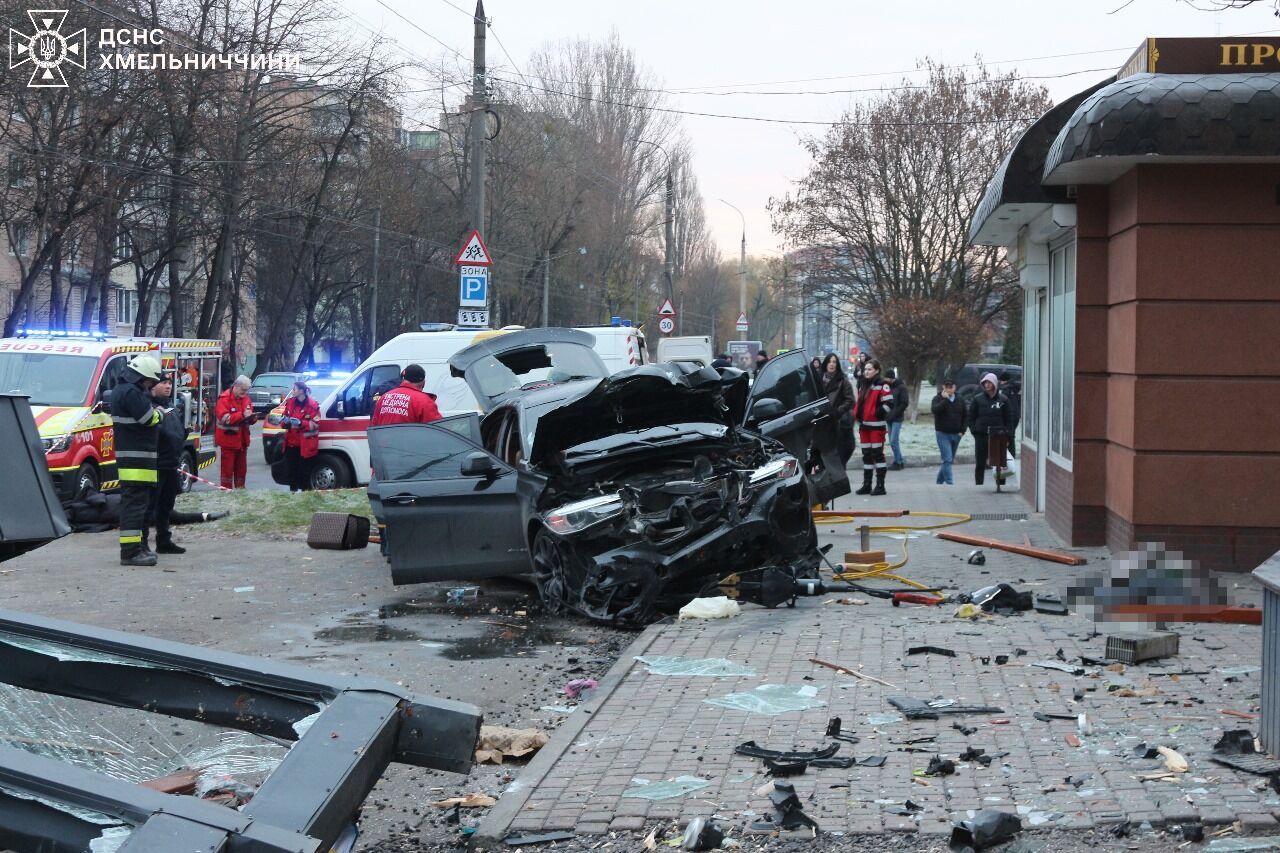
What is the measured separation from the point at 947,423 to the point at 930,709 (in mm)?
13133

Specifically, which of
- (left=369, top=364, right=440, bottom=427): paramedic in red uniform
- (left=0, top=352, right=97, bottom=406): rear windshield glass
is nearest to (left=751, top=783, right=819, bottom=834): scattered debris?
(left=369, top=364, right=440, bottom=427): paramedic in red uniform

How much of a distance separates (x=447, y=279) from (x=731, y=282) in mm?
51177

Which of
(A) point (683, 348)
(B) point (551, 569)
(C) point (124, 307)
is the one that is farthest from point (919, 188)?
(C) point (124, 307)

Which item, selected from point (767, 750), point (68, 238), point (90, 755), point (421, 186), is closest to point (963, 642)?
point (767, 750)

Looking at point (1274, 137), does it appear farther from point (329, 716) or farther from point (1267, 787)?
point (329, 716)

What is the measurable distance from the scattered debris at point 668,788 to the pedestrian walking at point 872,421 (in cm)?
1258

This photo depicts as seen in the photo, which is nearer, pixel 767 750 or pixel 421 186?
pixel 767 750

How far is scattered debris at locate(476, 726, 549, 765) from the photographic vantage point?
5918 millimetres

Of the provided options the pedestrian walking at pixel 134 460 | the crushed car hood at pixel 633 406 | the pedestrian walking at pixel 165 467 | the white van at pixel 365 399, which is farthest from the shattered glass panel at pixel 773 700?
the white van at pixel 365 399

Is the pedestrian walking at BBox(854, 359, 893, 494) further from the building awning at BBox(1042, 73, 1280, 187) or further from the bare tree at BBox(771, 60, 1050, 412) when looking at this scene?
the bare tree at BBox(771, 60, 1050, 412)

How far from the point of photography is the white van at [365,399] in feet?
60.6

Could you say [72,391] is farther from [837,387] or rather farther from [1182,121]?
[1182,121]

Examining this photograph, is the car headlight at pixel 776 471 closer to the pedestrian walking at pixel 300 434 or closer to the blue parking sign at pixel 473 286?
the blue parking sign at pixel 473 286

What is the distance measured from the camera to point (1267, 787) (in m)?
4.73
